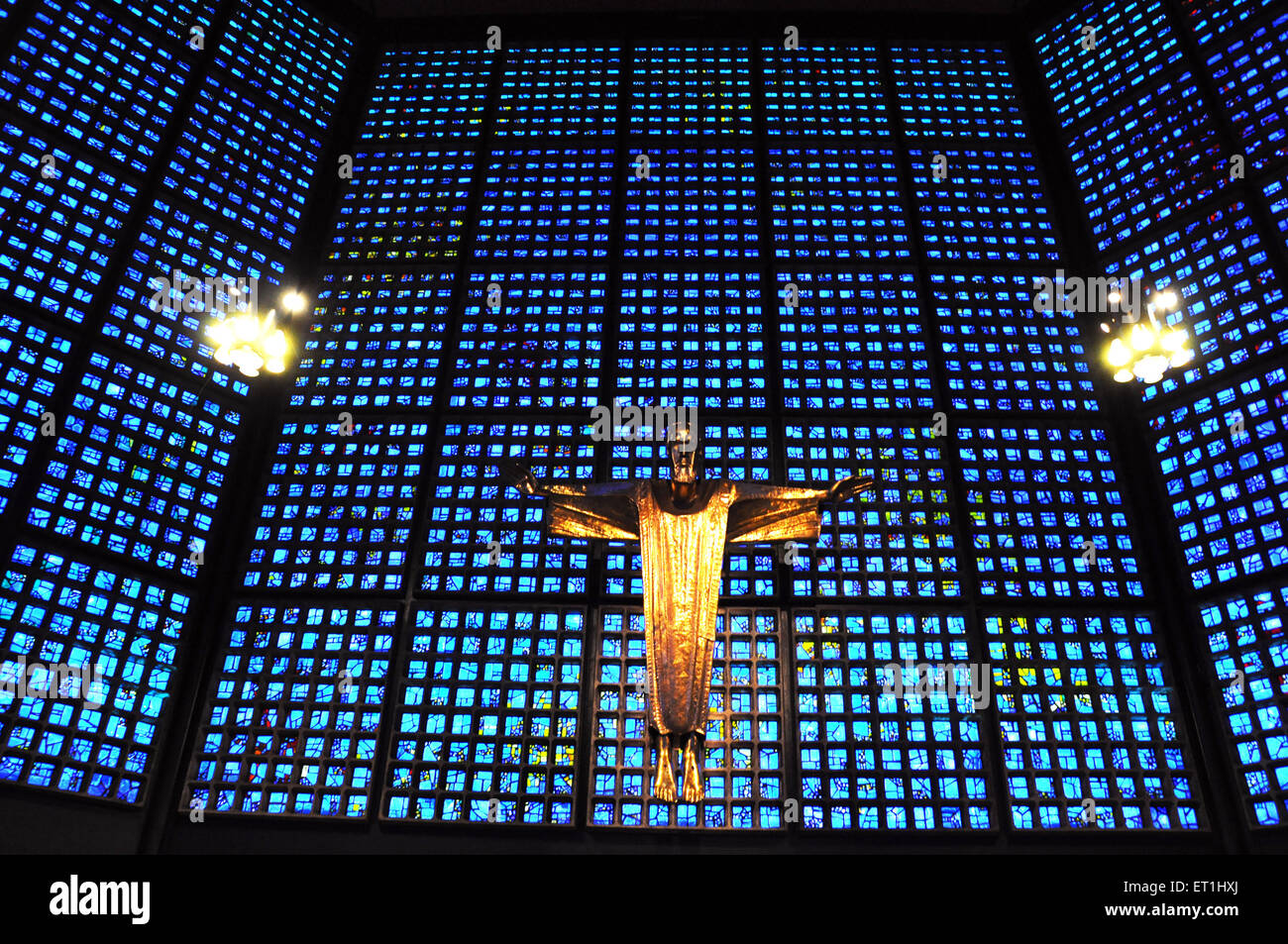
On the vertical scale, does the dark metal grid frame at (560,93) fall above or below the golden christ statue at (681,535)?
above

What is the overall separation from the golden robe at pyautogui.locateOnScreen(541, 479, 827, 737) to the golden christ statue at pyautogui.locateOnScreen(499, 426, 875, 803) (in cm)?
1

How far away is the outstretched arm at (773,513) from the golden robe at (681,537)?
12mm

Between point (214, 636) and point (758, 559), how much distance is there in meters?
8.24

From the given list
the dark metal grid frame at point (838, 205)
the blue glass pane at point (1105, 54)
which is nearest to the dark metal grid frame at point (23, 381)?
the dark metal grid frame at point (838, 205)

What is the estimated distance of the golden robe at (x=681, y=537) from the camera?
34.7 feet

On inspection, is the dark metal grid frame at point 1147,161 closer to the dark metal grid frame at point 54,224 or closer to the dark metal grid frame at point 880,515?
the dark metal grid frame at point 880,515

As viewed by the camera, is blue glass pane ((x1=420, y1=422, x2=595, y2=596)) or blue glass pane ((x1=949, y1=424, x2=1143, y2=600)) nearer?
blue glass pane ((x1=949, y1=424, x2=1143, y2=600))

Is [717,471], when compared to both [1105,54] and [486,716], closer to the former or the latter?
[486,716]

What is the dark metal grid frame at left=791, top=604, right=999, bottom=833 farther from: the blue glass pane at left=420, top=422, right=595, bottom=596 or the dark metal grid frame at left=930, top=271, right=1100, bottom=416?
the dark metal grid frame at left=930, top=271, right=1100, bottom=416

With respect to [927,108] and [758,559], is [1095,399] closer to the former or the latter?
[758,559]

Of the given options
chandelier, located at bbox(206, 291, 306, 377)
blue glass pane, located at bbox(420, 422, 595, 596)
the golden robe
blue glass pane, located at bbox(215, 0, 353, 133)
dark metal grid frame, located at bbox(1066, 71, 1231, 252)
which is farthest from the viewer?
blue glass pane, located at bbox(215, 0, 353, 133)

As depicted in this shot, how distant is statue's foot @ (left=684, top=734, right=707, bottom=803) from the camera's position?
9852mm

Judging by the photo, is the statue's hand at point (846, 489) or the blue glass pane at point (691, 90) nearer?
the statue's hand at point (846, 489)

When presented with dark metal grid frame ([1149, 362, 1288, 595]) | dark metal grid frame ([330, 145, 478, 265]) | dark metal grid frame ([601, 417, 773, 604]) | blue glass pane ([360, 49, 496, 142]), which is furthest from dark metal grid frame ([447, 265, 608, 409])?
dark metal grid frame ([1149, 362, 1288, 595])
